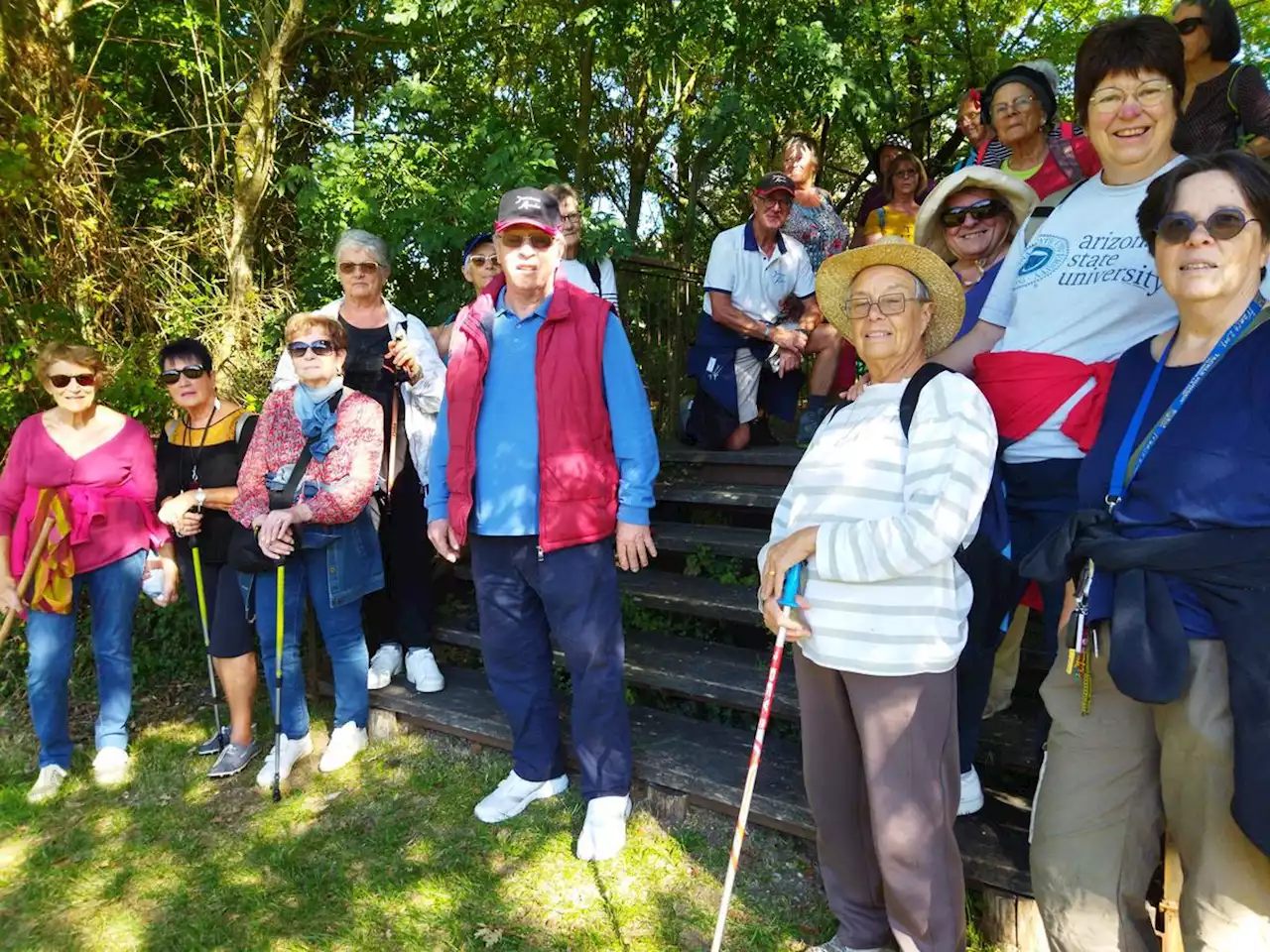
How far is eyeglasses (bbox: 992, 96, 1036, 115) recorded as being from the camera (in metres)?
3.28

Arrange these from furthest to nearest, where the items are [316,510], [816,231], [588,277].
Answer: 1. [816,231]
2. [588,277]
3. [316,510]

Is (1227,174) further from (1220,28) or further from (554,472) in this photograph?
(1220,28)

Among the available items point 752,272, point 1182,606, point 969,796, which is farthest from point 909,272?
point 752,272

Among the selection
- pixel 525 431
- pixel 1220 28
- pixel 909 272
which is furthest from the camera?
pixel 1220 28

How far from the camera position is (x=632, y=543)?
299 centimetres

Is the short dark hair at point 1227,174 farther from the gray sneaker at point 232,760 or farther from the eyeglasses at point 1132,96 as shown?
the gray sneaker at point 232,760

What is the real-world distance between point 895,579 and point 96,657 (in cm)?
385

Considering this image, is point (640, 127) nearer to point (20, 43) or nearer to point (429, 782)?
point (20, 43)

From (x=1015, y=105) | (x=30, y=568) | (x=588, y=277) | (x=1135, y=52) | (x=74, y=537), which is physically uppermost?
(x=1015, y=105)

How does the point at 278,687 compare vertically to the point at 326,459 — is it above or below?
below

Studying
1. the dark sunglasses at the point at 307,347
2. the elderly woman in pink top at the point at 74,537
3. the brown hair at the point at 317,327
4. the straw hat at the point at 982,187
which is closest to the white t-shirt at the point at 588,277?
the brown hair at the point at 317,327

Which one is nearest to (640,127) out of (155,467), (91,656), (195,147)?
(195,147)

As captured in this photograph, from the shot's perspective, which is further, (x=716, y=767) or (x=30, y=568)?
(x=30, y=568)

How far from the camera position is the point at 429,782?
3711 mm
